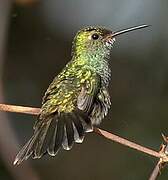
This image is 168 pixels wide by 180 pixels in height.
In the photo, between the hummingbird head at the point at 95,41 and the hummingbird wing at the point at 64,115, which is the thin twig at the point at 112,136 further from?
the hummingbird head at the point at 95,41

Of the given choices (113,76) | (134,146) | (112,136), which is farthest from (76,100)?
(113,76)

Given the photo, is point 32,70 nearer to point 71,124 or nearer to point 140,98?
point 140,98

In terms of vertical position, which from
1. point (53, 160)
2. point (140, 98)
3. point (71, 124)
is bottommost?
point (53, 160)

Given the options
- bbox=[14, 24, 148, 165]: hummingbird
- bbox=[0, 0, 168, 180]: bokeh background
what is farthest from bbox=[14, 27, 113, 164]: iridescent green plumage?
bbox=[0, 0, 168, 180]: bokeh background

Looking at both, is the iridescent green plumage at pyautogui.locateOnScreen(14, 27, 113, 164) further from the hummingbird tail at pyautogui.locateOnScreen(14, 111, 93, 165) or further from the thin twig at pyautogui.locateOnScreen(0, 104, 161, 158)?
the thin twig at pyautogui.locateOnScreen(0, 104, 161, 158)

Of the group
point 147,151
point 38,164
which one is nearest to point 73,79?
point 147,151

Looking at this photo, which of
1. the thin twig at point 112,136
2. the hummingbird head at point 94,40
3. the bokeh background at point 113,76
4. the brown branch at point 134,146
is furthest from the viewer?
the bokeh background at point 113,76

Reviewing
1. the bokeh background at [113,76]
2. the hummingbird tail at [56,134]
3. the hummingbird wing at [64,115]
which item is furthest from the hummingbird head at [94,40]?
the bokeh background at [113,76]
